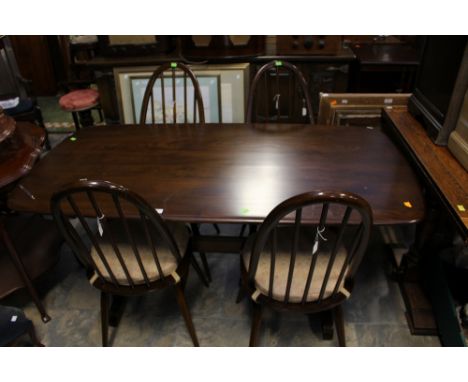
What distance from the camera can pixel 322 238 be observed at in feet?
3.76

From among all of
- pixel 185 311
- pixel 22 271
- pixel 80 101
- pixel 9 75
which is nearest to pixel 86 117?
pixel 80 101

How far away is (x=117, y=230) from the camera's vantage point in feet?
5.32

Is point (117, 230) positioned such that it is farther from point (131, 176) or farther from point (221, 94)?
point (221, 94)

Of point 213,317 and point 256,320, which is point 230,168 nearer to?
point 256,320

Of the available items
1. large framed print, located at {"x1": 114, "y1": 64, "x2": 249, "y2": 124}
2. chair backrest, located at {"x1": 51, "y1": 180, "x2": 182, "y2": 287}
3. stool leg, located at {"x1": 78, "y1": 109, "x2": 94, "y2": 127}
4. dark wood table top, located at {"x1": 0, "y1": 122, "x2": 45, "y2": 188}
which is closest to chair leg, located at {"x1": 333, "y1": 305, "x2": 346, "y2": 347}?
chair backrest, located at {"x1": 51, "y1": 180, "x2": 182, "y2": 287}

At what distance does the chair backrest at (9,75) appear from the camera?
311cm

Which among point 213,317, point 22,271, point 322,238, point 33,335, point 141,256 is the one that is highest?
point 322,238

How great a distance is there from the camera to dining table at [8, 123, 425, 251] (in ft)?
4.36

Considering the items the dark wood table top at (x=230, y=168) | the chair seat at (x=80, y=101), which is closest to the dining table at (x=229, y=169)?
the dark wood table top at (x=230, y=168)

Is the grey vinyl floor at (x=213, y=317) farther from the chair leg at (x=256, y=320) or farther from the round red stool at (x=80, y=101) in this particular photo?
the round red stool at (x=80, y=101)

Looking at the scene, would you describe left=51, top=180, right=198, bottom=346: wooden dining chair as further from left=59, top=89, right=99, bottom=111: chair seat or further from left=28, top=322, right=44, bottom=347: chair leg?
left=59, top=89, right=99, bottom=111: chair seat

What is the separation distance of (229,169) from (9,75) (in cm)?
268

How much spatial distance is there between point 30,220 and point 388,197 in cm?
193

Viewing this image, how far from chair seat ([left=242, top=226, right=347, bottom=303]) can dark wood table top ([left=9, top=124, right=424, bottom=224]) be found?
0.24 meters
